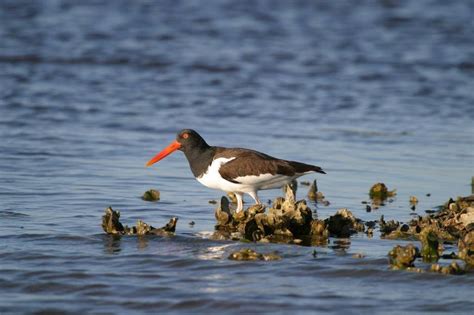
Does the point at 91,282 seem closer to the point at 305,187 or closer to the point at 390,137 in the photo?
the point at 305,187

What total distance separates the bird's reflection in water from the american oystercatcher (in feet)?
4.56

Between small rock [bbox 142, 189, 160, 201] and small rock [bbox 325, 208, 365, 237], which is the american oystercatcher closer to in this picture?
small rock [bbox 142, 189, 160, 201]

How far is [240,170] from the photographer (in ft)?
29.9

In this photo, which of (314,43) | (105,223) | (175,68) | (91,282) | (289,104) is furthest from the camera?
(314,43)

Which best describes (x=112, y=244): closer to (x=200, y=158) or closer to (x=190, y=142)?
(x=200, y=158)

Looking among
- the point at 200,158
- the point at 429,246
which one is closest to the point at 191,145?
the point at 200,158

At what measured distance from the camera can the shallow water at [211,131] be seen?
692cm

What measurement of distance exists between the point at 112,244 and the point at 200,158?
178 cm

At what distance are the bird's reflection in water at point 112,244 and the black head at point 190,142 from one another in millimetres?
1755

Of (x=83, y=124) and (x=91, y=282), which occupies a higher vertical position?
(x=83, y=124)

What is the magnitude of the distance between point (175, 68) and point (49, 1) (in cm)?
738

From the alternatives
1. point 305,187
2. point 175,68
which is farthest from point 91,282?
point 175,68

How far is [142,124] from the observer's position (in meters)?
14.2

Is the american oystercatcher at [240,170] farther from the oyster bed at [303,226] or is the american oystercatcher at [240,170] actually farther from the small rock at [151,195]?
the small rock at [151,195]
